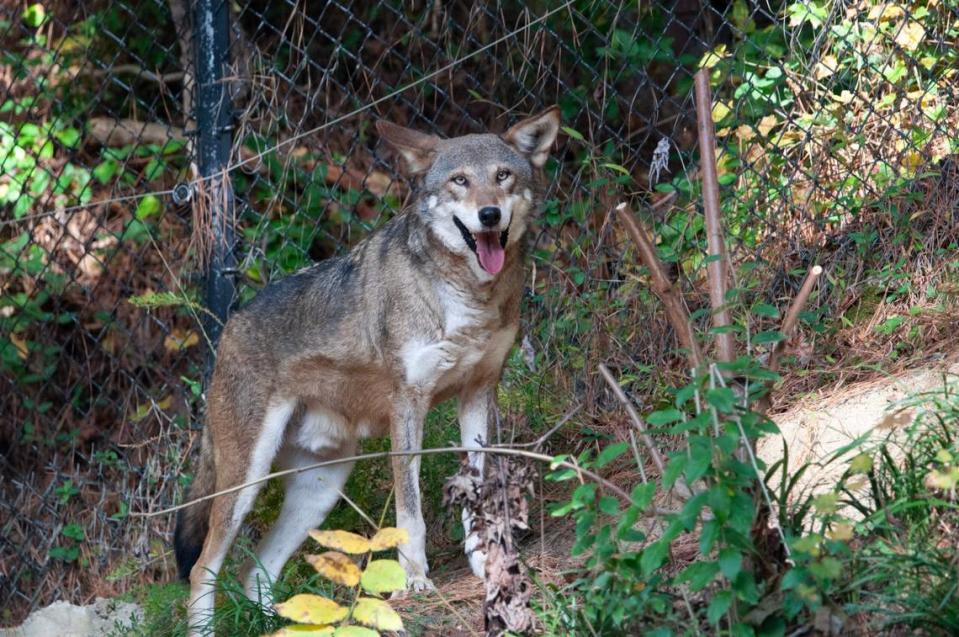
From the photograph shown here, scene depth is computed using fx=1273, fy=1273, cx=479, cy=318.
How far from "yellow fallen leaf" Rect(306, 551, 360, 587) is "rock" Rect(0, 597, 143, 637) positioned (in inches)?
89.6

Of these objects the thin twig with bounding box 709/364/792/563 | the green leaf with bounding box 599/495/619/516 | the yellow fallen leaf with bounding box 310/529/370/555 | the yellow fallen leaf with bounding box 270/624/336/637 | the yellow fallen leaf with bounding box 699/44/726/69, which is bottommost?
the yellow fallen leaf with bounding box 270/624/336/637

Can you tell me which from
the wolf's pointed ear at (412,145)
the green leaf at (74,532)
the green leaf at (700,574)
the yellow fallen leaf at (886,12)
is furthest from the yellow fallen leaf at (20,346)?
the green leaf at (700,574)

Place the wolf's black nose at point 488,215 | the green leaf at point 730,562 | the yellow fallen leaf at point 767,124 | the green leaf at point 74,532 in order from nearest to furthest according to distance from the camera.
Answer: the green leaf at point 730,562
the wolf's black nose at point 488,215
the yellow fallen leaf at point 767,124
the green leaf at point 74,532

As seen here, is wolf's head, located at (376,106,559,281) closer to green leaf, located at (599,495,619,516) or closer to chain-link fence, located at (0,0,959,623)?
chain-link fence, located at (0,0,959,623)

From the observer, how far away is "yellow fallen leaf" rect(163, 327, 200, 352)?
723 centimetres

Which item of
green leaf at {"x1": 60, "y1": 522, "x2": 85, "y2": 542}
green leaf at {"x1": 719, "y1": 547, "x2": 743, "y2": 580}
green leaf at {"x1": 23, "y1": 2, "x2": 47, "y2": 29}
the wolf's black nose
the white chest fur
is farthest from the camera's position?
green leaf at {"x1": 23, "y1": 2, "x2": 47, "y2": 29}

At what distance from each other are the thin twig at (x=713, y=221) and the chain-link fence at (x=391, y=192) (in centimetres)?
180

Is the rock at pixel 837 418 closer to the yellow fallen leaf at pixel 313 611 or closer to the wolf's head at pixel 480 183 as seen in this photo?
the wolf's head at pixel 480 183

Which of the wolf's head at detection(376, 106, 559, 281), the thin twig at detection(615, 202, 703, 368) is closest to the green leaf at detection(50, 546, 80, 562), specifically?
the wolf's head at detection(376, 106, 559, 281)

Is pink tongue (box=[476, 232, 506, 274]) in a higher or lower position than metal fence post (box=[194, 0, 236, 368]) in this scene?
higher

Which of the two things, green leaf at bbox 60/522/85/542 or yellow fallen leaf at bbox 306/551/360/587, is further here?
green leaf at bbox 60/522/85/542

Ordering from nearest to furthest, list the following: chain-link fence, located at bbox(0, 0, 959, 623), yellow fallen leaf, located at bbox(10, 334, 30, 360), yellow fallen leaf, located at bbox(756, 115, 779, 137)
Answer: chain-link fence, located at bbox(0, 0, 959, 623) < yellow fallen leaf, located at bbox(756, 115, 779, 137) < yellow fallen leaf, located at bbox(10, 334, 30, 360)

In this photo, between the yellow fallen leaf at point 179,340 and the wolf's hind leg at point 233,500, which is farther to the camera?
the yellow fallen leaf at point 179,340

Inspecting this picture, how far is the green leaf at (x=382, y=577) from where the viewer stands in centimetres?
335
